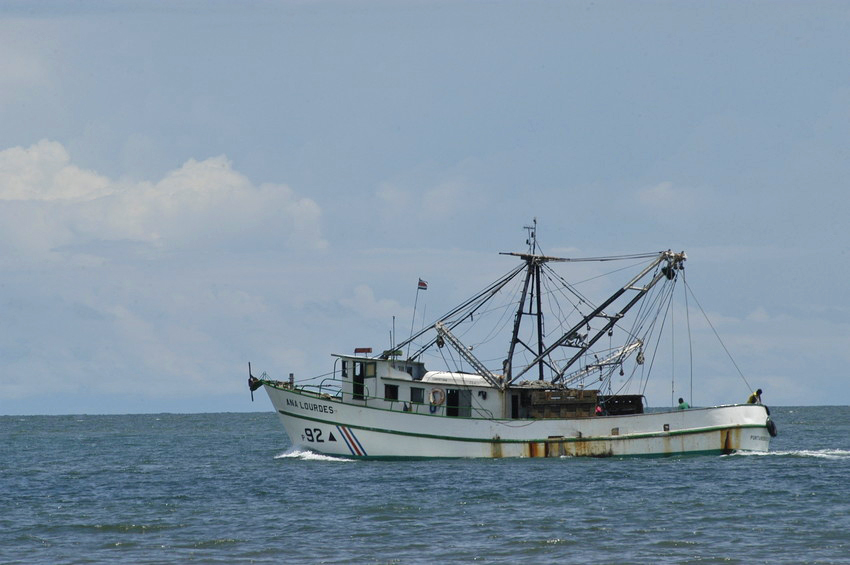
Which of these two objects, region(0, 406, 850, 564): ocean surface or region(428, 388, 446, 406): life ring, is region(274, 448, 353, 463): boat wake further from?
region(428, 388, 446, 406): life ring

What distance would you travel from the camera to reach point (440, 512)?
28.9m

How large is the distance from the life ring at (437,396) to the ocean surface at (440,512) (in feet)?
8.88

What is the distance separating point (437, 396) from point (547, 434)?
178 inches

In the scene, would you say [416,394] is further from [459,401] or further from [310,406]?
[310,406]

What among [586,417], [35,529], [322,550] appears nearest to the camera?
[322,550]

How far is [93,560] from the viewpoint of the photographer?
922 inches

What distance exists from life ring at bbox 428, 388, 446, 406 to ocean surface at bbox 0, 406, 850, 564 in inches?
107

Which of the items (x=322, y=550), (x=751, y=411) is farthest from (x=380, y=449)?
(x=322, y=550)

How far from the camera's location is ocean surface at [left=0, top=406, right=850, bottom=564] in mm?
23547

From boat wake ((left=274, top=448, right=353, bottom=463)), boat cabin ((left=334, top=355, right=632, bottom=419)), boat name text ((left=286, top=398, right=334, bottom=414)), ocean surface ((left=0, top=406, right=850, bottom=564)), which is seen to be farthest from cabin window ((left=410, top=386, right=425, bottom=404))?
boat wake ((left=274, top=448, right=353, bottom=463))

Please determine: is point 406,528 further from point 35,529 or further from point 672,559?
point 35,529

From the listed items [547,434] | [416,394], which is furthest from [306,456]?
[547,434]

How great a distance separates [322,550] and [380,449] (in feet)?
60.1

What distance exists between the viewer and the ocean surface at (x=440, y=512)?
77.3 ft
